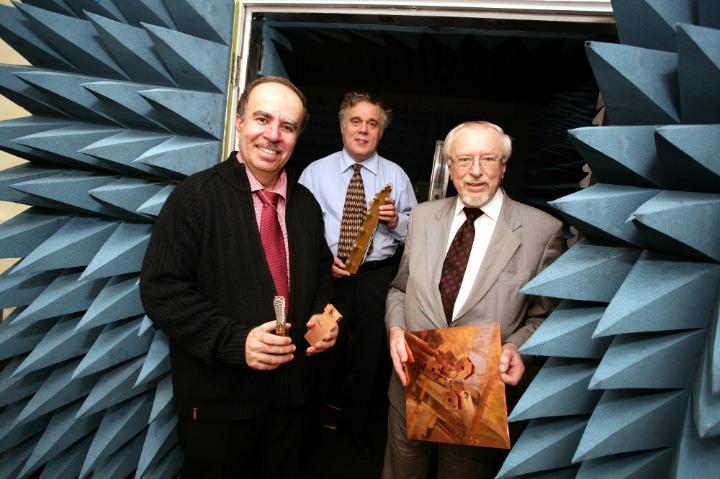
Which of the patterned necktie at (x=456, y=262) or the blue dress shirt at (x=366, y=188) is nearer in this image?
the patterned necktie at (x=456, y=262)

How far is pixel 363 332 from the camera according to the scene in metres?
2.29

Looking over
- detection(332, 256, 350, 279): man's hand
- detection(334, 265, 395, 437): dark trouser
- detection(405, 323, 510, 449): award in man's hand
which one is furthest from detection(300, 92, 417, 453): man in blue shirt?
detection(405, 323, 510, 449): award in man's hand

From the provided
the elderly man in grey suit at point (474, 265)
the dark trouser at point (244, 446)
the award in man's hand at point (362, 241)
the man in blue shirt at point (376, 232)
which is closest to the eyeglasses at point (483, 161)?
the elderly man in grey suit at point (474, 265)

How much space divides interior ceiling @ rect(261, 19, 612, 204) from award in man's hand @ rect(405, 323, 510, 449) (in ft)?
4.40

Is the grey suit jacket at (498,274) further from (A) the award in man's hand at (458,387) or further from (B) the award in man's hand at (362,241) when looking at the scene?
(B) the award in man's hand at (362,241)

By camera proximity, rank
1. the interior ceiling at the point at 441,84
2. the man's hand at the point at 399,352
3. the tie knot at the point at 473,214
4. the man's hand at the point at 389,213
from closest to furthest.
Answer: the man's hand at the point at 399,352 → the tie knot at the point at 473,214 → the man's hand at the point at 389,213 → the interior ceiling at the point at 441,84

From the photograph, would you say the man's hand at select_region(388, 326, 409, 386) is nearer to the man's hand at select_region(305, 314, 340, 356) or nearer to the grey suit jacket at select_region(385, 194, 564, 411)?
the grey suit jacket at select_region(385, 194, 564, 411)

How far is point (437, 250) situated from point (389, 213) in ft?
1.75

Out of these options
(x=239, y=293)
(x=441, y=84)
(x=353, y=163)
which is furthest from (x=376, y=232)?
(x=441, y=84)

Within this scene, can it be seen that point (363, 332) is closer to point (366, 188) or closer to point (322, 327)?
point (366, 188)

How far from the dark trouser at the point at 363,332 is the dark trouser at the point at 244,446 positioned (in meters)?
0.81

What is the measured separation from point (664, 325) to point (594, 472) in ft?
1.37

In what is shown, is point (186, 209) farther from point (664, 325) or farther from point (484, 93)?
point (484, 93)

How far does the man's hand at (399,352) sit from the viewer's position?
135cm
